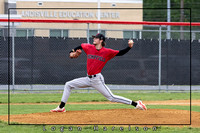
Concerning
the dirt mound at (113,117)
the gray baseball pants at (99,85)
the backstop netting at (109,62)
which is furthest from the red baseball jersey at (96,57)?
the backstop netting at (109,62)

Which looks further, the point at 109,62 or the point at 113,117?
the point at 109,62

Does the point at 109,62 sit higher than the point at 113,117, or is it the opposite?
the point at 109,62

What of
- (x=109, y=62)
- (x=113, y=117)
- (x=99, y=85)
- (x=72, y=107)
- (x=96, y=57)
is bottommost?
(x=72, y=107)

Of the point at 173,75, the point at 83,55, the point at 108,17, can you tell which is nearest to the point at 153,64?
the point at 173,75

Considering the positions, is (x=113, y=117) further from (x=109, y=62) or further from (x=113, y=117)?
(x=109, y=62)

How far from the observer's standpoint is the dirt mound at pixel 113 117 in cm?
912

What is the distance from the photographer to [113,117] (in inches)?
386

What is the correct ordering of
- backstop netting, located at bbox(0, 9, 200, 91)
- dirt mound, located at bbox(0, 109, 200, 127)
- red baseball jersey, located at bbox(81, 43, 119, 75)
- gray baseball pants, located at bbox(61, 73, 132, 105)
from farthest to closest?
backstop netting, located at bbox(0, 9, 200, 91) < gray baseball pants, located at bbox(61, 73, 132, 105) < red baseball jersey, located at bbox(81, 43, 119, 75) < dirt mound, located at bbox(0, 109, 200, 127)

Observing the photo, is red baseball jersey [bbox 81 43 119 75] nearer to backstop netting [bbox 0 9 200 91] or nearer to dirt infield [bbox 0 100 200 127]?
dirt infield [bbox 0 100 200 127]

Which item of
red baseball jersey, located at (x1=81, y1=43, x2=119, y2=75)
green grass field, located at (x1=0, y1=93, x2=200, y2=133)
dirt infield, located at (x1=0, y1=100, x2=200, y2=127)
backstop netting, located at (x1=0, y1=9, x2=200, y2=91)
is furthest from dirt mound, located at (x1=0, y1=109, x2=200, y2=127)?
backstop netting, located at (x1=0, y1=9, x2=200, y2=91)

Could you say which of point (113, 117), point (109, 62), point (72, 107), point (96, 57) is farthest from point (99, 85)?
point (109, 62)

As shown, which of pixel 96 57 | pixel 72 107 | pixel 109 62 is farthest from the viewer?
pixel 109 62

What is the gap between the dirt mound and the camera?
29.9 feet

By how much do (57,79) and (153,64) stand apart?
13.6ft
